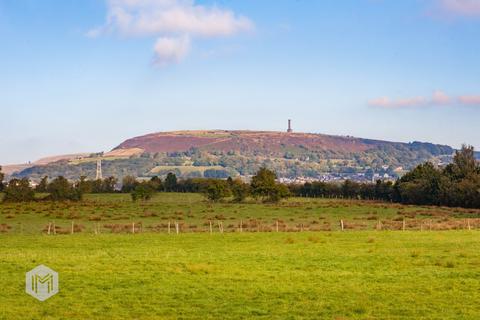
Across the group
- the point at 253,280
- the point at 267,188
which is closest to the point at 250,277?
A: the point at 253,280

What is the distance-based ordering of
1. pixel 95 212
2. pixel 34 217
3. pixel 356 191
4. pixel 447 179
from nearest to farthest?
pixel 34 217 → pixel 95 212 → pixel 447 179 → pixel 356 191

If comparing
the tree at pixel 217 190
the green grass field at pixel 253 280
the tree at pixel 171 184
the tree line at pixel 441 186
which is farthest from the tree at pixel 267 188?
the green grass field at pixel 253 280

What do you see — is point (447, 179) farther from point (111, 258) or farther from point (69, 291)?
point (69, 291)

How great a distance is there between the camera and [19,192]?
119 m

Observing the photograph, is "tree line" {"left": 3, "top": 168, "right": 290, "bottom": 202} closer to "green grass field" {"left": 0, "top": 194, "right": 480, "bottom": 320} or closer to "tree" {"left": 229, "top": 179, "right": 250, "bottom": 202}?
"tree" {"left": 229, "top": 179, "right": 250, "bottom": 202}

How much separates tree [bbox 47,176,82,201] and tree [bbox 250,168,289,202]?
36.4 metres

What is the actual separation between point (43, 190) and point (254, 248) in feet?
376

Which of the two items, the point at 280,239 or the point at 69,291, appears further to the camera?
the point at 280,239

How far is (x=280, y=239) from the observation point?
140ft

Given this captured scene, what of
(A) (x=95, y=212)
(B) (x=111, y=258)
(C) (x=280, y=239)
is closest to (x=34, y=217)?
(A) (x=95, y=212)

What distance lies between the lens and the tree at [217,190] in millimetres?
117688

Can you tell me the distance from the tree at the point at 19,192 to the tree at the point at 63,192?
398cm

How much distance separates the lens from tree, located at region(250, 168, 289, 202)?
366 ft

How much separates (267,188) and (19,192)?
1878 inches
